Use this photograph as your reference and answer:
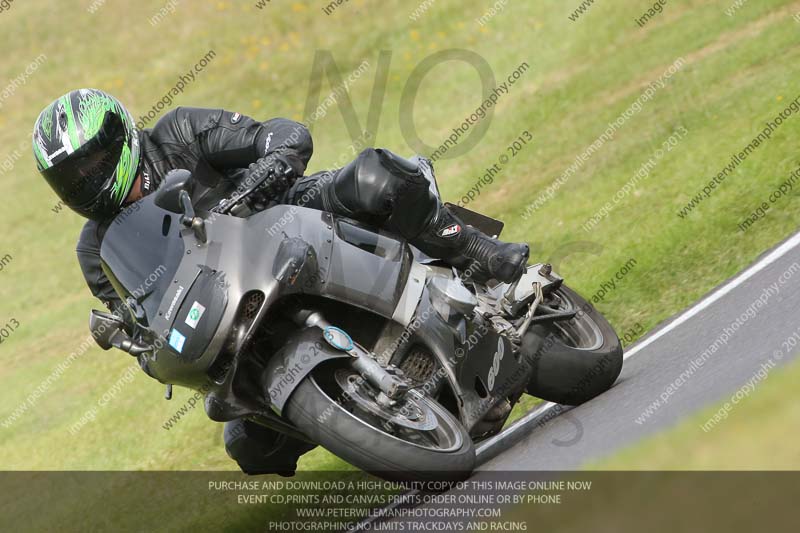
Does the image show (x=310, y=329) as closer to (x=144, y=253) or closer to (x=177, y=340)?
(x=177, y=340)

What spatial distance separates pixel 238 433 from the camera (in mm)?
5918

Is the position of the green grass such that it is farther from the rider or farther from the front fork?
the rider

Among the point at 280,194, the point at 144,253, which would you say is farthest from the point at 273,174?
the point at 144,253

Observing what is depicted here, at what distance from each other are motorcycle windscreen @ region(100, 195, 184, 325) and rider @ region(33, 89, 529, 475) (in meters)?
0.22

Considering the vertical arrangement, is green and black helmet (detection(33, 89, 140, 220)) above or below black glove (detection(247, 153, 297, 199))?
below

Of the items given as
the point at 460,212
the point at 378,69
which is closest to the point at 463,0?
the point at 378,69

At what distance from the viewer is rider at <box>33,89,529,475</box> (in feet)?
16.5

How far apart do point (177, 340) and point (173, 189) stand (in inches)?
26.1

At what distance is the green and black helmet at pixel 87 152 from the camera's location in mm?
5012

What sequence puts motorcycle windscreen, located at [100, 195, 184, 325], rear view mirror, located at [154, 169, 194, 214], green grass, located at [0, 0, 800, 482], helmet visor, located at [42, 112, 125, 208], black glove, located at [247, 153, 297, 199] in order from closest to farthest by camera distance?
rear view mirror, located at [154, 169, 194, 214], motorcycle windscreen, located at [100, 195, 184, 325], black glove, located at [247, 153, 297, 199], helmet visor, located at [42, 112, 125, 208], green grass, located at [0, 0, 800, 482]

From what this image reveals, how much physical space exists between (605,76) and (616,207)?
15.0ft

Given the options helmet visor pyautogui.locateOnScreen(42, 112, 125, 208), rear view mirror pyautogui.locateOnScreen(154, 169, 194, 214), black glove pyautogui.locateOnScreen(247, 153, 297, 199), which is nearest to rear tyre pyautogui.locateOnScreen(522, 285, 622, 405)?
black glove pyautogui.locateOnScreen(247, 153, 297, 199)

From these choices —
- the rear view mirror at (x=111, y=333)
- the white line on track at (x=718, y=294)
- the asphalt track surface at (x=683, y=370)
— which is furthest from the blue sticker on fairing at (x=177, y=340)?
the white line on track at (x=718, y=294)

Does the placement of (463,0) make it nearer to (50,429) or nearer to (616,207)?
(616,207)
